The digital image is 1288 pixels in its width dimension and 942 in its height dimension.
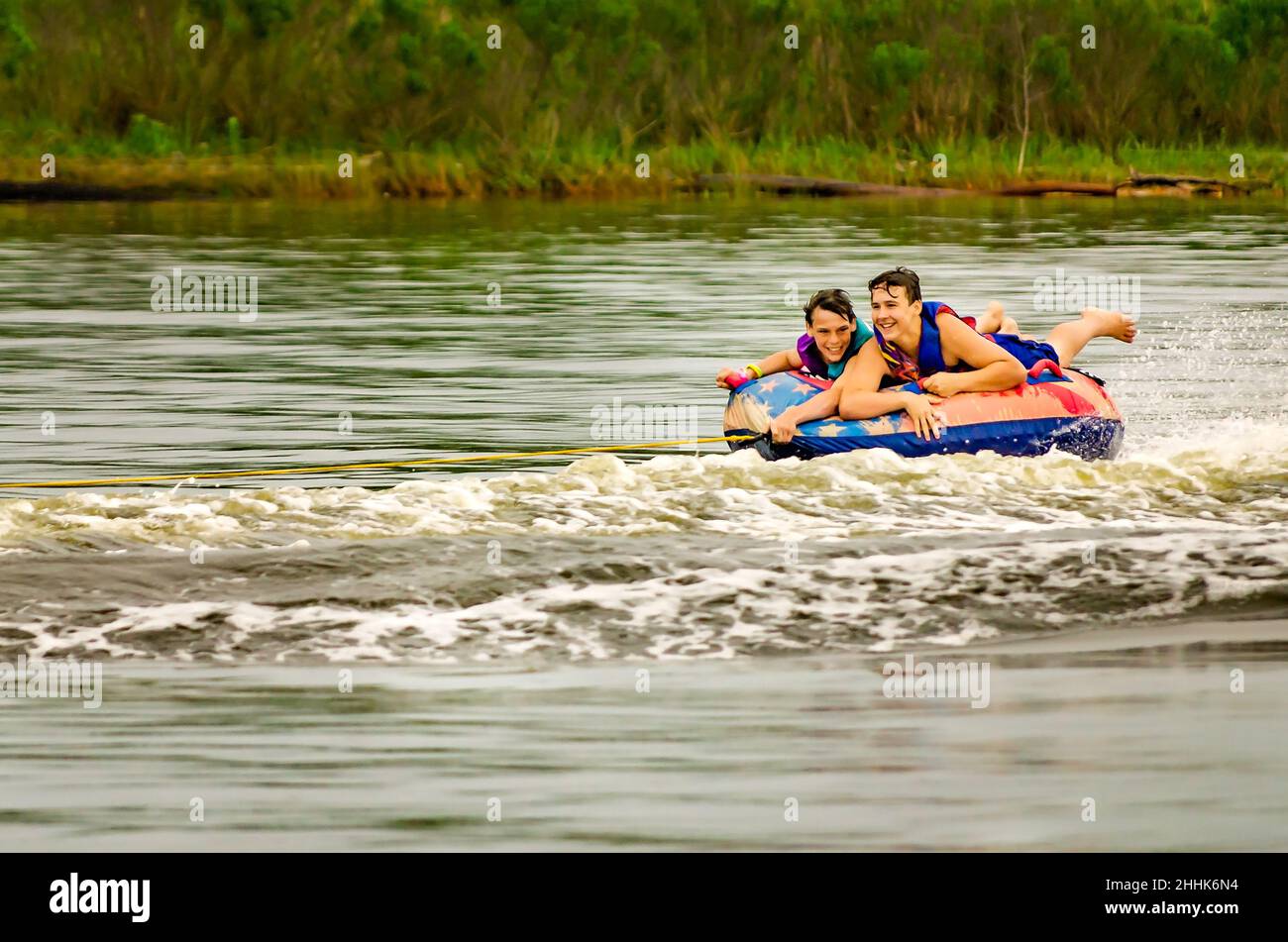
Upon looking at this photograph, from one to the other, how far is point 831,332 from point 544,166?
2651 centimetres

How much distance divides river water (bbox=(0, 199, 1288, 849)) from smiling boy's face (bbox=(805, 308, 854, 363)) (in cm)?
61

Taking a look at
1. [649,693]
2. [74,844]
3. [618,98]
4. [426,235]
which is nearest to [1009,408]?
[649,693]

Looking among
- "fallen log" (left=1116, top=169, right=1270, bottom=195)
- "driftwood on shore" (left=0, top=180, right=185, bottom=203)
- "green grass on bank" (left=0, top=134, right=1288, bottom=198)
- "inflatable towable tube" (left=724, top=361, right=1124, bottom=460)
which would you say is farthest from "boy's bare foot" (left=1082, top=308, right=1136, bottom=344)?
"driftwood on shore" (left=0, top=180, right=185, bottom=203)

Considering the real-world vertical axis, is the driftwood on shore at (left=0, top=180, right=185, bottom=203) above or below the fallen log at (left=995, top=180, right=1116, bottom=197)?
above

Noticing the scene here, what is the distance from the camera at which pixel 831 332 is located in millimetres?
12461

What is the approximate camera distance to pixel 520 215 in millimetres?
34656

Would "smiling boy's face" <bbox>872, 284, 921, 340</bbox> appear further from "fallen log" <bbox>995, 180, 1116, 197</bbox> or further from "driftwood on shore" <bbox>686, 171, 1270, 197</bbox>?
"fallen log" <bbox>995, 180, 1116, 197</bbox>

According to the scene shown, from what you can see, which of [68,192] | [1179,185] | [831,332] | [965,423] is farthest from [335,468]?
[1179,185]

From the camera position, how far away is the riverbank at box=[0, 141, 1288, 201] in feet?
125

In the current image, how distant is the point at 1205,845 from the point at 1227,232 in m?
25.9

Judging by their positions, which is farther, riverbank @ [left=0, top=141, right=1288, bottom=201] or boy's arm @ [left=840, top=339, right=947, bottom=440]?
riverbank @ [left=0, top=141, right=1288, bottom=201]

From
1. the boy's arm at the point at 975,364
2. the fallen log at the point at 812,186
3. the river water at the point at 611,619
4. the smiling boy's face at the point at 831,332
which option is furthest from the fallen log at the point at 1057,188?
the smiling boy's face at the point at 831,332

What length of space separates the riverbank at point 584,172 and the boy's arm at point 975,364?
2542 cm

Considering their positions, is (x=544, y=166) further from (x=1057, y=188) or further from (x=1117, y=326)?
(x=1117, y=326)
